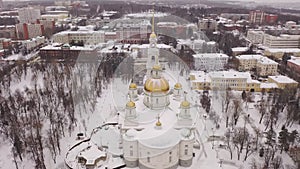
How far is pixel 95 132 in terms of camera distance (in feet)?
55.7

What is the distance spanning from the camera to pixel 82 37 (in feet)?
143

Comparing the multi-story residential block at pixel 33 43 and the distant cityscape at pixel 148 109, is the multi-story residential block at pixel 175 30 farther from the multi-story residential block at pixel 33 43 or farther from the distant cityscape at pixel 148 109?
the multi-story residential block at pixel 33 43

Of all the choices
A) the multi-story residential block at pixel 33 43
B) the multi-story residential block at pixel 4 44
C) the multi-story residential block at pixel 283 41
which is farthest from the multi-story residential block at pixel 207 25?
the multi-story residential block at pixel 4 44

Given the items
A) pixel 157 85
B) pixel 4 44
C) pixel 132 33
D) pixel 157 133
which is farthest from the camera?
pixel 132 33

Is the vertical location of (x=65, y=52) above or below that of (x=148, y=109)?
above

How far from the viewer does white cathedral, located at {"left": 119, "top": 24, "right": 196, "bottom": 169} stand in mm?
12906

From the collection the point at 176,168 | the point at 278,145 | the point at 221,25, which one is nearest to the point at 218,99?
the point at 278,145

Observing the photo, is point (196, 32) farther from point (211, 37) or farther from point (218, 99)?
point (218, 99)

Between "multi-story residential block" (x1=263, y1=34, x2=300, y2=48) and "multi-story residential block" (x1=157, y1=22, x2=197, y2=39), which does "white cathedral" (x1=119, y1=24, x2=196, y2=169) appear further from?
"multi-story residential block" (x1=263, y1=34, x2=300, y2=48)

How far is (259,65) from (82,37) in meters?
28.2

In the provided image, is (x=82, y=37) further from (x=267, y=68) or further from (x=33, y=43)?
(x=267, y=68)

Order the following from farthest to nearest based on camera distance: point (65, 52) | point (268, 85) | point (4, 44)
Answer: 1. point (4, 44)
2. point (65, 52)
3. point (268, 85)

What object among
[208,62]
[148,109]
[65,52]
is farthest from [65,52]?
[148,109]

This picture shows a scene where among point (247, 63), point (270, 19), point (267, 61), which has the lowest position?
point (247, 63)
